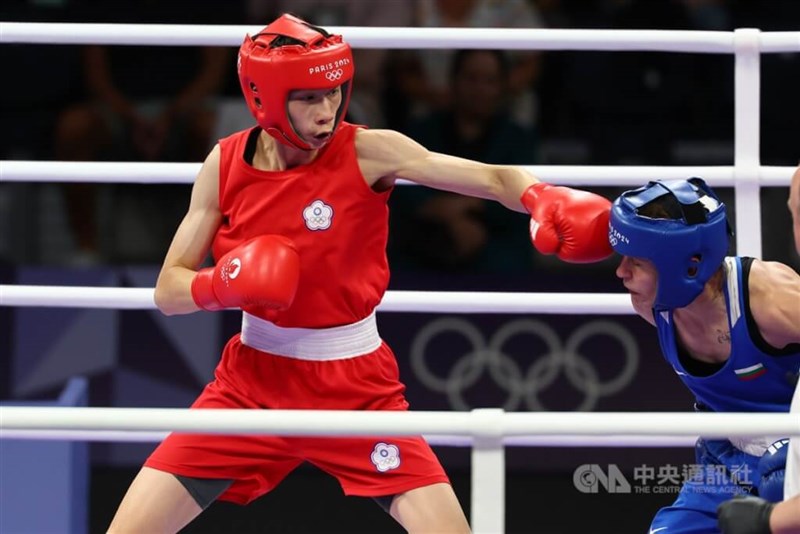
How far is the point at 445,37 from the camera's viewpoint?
3.20 metres

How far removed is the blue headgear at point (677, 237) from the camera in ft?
8.51

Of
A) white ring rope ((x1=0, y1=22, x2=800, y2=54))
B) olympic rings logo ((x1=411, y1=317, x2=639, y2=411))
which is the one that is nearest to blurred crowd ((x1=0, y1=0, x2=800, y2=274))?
olympic rings logo ((x1=411, y1=317, x2=639, y2=411))

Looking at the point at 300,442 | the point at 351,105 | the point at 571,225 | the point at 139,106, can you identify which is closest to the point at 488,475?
the point at 571,225

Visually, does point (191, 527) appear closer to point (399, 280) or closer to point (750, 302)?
point (399, 280)

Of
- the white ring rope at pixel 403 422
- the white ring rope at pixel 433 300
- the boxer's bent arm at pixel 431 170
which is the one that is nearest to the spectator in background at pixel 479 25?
the white ring rope at pixel 433 300

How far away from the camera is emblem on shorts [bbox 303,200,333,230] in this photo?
2.83 m

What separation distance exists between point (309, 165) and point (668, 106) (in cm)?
296

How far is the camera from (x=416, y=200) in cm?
503

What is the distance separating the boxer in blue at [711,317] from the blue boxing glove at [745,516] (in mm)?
508

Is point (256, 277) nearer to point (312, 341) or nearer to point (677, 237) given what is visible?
point (312, 341)

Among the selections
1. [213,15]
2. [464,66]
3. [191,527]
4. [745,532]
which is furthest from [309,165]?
[213,15]

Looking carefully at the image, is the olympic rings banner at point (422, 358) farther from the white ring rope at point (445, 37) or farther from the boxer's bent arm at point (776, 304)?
the boxer's bent arm at point (776, 304)

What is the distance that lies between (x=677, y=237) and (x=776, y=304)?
0.23 metres

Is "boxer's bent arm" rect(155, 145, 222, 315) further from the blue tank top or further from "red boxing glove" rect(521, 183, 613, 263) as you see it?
the blue tank top
